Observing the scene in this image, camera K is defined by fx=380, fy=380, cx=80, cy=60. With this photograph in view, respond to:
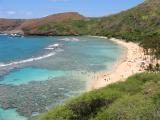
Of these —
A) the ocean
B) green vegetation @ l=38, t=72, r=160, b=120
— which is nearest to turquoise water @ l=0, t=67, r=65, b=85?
the ocean

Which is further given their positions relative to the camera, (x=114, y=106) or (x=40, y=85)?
(x=40, y=85)

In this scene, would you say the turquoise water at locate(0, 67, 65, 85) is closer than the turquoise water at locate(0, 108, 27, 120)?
No

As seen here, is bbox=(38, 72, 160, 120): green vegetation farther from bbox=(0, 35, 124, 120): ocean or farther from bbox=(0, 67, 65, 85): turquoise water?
bbox=(0, 67, 65, 85): turquoise water

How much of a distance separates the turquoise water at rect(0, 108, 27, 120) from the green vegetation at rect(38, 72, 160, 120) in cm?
1140

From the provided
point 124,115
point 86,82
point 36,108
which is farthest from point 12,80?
point 124,115

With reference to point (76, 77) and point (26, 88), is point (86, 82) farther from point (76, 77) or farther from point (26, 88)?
point (26, 88)

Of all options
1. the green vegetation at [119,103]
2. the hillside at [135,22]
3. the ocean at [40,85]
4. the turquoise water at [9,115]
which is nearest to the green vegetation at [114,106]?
the green vegetation at [119,103]

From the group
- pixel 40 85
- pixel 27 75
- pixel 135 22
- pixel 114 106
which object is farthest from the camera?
pixel 135 22

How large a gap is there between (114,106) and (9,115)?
16.5 meters

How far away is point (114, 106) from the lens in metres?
25.6

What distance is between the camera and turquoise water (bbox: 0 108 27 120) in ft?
124

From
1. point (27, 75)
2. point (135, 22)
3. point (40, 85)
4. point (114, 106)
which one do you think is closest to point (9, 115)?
point (40, 85)

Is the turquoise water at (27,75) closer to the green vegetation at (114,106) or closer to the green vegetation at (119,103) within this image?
the green vegetation at (119,103)

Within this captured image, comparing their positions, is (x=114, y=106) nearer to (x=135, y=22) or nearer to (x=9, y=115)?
(x=9, y=115)
